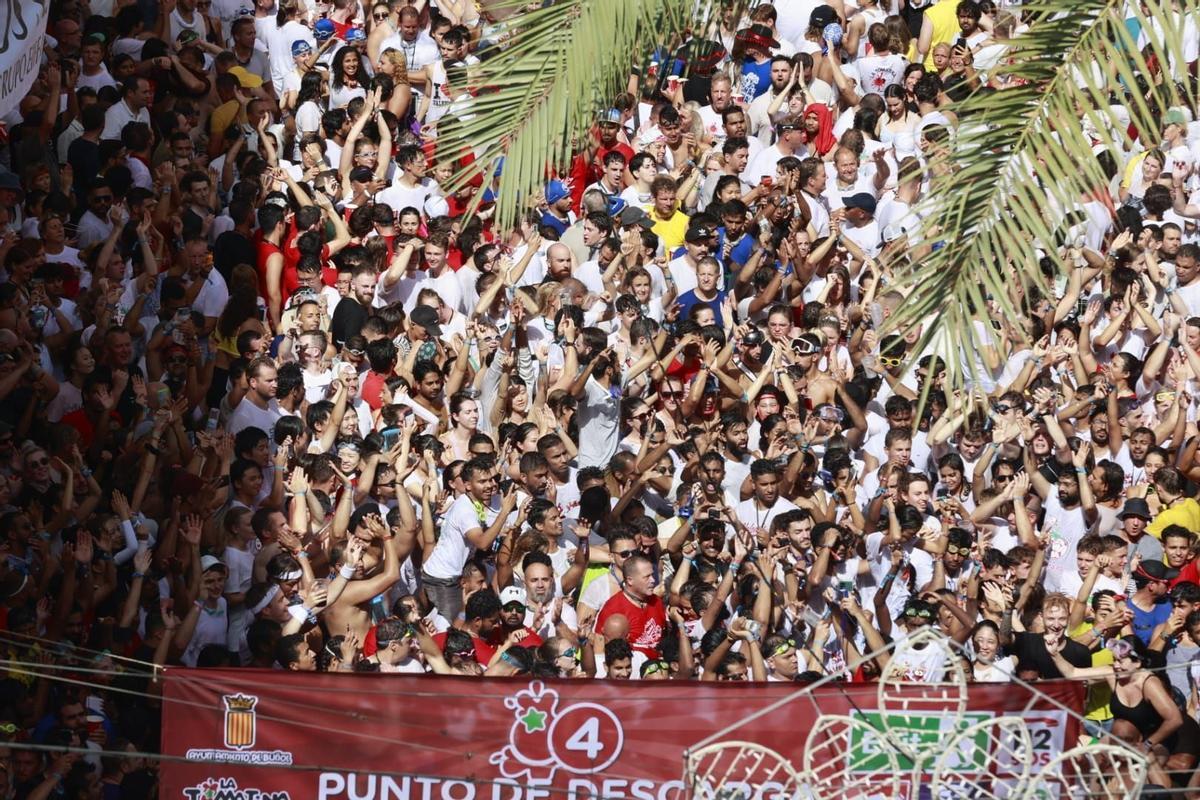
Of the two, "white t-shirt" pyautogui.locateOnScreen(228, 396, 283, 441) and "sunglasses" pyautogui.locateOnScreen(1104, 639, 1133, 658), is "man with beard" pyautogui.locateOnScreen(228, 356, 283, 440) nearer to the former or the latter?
"white t-shirt" pyautogui.locateOnScreen(228, 396, 283, 441)

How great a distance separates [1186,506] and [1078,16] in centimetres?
681

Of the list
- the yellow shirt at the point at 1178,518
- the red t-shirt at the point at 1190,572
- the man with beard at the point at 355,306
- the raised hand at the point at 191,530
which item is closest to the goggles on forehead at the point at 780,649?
the red t-shirt at the point at 1190,572

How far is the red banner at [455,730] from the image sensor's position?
33.1 feet

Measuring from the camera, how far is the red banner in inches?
397

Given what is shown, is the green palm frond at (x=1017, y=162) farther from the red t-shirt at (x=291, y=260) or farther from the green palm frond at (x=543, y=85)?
the red t-shirt at (x=291, y=260)

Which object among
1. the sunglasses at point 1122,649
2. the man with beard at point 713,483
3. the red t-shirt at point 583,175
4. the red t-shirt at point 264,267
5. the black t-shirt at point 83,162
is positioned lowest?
the sunglasses at point 1122,649

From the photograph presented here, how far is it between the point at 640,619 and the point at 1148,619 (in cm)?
305

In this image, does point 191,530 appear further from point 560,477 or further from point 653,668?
point 653,668

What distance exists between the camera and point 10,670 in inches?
397

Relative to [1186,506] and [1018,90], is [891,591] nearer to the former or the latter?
[1186,506]

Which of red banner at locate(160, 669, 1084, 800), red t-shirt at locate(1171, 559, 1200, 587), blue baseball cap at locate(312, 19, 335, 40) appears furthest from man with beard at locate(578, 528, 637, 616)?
blue baseball cap at locate(312, 19, 335, 40)

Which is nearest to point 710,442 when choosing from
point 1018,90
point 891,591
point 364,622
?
point 891,591

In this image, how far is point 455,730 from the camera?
33.5ft

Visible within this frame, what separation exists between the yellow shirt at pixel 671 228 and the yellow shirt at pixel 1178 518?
374 centimetres
